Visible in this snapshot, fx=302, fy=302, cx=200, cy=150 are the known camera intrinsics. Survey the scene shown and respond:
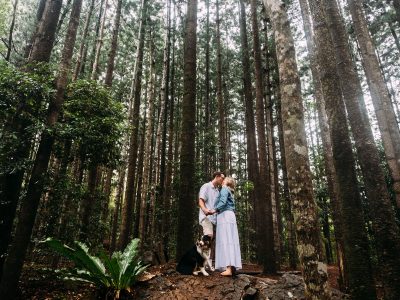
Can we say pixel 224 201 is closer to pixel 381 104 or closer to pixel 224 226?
pixel 224 226

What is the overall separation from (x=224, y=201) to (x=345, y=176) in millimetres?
2149

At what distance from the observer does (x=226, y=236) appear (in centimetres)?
558

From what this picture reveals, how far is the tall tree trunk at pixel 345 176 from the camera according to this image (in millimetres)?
4730

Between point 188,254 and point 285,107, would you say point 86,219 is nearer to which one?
point 188,254

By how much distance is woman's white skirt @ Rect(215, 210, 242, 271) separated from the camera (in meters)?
5.52

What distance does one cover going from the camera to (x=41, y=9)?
369 inches

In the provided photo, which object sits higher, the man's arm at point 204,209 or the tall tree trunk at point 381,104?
the tall tree trunk at point 381,104

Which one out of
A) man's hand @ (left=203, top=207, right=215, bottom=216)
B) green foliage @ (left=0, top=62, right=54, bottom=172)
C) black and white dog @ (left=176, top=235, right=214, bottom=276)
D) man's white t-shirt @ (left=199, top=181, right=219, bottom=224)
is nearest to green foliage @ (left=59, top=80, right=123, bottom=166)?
green foliage @ (left=0, top=62, right=54, bottom=172)

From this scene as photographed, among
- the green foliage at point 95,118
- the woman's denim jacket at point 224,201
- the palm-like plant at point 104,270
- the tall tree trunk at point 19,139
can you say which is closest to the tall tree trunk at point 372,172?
the woman's denim jacket at point 224,201

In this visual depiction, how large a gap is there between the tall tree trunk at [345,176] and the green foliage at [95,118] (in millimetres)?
5064

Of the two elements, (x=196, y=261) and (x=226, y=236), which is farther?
(x=196, y=261)

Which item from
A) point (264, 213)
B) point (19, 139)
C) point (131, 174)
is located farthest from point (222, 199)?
point (131, 174)

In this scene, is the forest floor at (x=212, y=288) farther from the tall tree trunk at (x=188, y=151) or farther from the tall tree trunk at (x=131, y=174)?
the tall tree trunk at (x=131, y=174)

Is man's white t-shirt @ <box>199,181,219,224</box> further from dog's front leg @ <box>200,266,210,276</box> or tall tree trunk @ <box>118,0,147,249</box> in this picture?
tall tree trunk @ <box>118,0,147,249</box>
